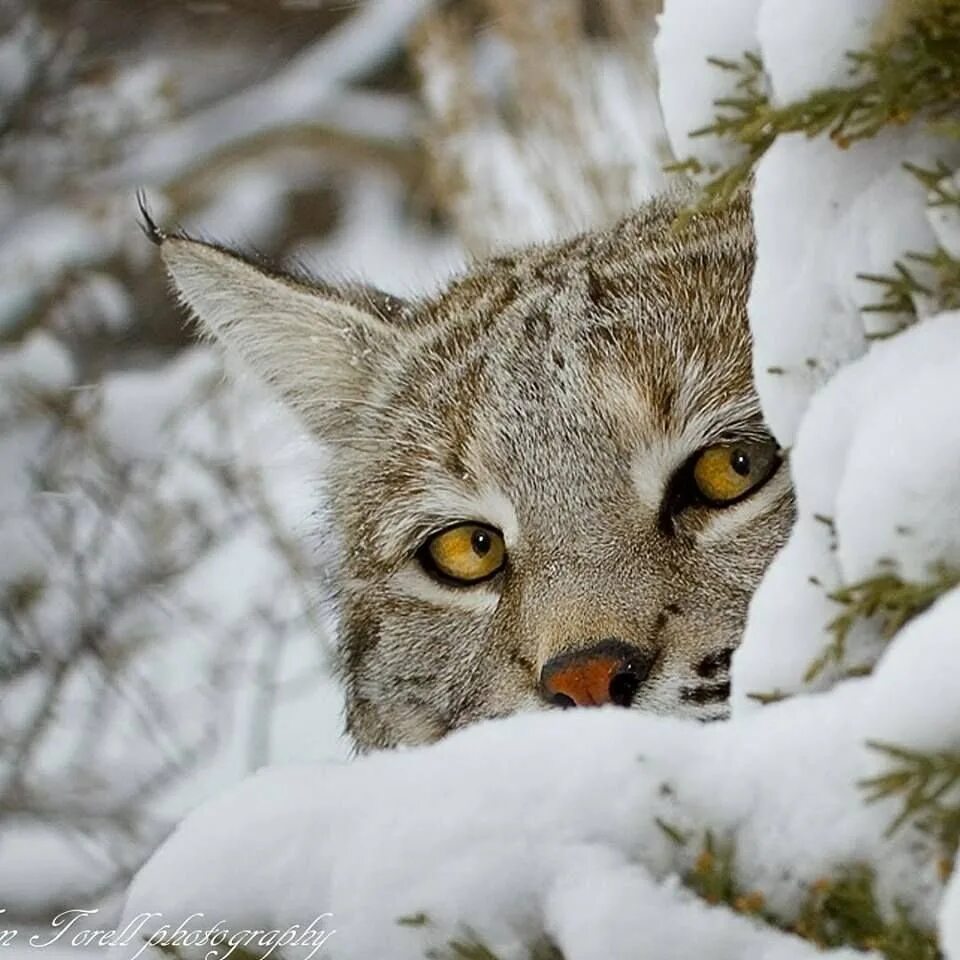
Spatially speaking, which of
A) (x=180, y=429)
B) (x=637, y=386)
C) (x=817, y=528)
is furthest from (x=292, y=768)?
(x=180, y=429)

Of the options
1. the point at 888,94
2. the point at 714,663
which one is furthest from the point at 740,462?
the point at 888,94

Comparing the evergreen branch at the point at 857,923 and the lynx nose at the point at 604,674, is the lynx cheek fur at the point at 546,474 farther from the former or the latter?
the evergreen branch at the point at 857,923

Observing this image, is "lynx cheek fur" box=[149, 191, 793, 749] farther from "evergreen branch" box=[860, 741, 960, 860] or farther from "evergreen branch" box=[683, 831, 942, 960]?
"evergreen branch" box=[860, 741, 960, 860]

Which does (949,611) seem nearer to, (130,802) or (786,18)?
(786,18)

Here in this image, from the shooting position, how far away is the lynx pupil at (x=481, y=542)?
10.4 feet

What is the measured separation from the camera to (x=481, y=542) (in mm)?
3195

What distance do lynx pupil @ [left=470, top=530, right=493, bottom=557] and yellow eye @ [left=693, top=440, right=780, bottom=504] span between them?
0.45 metres

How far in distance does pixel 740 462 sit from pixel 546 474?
12.5 inches

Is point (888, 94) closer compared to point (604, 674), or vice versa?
point (888, 94)

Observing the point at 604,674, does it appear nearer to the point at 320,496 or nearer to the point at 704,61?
the point at 704,61

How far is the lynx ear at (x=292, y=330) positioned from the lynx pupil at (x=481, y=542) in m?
0.56

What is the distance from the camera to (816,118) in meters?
1.58

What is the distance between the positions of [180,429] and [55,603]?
0.87m

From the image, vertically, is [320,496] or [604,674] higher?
[320,496]
